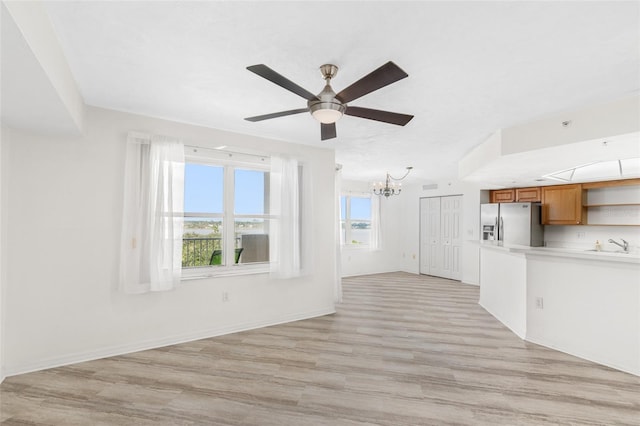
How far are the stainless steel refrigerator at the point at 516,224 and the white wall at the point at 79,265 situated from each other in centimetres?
568

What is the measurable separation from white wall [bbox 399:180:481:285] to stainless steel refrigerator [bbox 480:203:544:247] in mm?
539

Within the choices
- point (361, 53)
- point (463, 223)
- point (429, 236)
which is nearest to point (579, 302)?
point (361, 53)

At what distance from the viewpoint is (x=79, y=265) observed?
120 inches

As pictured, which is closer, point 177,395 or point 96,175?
point 177,395

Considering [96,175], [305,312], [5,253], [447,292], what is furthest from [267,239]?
[447,292]

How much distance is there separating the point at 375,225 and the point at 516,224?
132 inches

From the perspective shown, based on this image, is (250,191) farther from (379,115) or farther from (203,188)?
(379,115)

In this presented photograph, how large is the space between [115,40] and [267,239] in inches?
118

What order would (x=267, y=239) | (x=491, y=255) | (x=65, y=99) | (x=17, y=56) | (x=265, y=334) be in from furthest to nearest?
(x=491, y=255), (x=267, y=239), (x=265, y=334), (x=65, y=99), (x=17, y=56)

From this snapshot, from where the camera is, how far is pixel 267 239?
14.7 ft

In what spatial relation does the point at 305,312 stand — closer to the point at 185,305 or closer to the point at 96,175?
the point at 185,305

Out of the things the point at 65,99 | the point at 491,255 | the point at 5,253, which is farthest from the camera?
the point at 491,255

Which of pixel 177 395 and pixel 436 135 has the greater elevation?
pixel 436 135

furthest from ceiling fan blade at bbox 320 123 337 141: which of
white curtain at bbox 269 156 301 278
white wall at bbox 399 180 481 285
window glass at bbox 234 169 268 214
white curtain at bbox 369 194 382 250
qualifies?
white curtain at bbox 369 194 382 250
